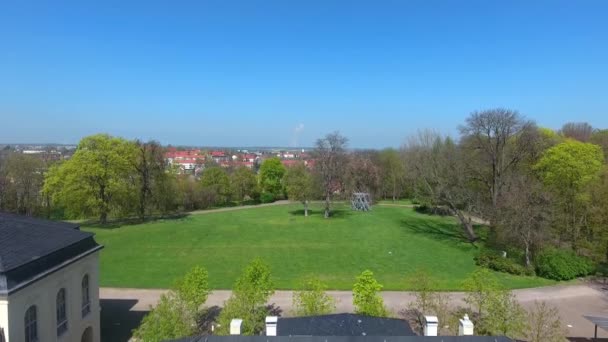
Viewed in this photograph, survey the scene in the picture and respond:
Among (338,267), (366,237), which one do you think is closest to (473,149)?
(366,237)

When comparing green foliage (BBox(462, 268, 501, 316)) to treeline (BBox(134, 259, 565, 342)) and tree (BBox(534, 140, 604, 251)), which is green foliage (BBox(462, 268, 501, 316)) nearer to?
treeline (BBox(134, 259, 565, 342))

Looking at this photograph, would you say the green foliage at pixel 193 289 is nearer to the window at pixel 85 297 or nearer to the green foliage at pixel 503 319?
the window at pixel 85 297

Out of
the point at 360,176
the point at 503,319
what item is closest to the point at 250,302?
the point at 503,319

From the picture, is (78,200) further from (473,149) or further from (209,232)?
(473,149)

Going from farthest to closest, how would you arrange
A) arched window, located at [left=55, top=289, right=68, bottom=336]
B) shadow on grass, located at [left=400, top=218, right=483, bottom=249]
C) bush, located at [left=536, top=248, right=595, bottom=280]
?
shadow on grass, located at [left=400, top=218, right=483, bottom=249] → bush, located at [left=536, top=248, right=595, bottom=280] → arched window, located at [left=55, top=289, right=68, bottom=336]

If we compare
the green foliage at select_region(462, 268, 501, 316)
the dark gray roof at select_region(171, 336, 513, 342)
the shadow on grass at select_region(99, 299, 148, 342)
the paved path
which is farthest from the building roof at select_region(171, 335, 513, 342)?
the shadow on grass at select_region(99, 299, 148, 342)

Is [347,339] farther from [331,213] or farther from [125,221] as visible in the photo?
[331,213]
